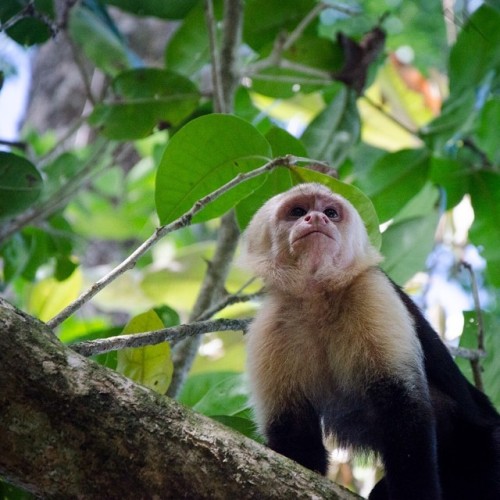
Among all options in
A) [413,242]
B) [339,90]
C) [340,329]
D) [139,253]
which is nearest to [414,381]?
[340,329]

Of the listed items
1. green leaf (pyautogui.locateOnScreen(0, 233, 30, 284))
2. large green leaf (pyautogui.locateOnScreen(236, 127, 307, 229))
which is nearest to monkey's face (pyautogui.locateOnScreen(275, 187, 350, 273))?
large green leaf (pyautogui.locateOnScreen(236, 127, 307, 229))

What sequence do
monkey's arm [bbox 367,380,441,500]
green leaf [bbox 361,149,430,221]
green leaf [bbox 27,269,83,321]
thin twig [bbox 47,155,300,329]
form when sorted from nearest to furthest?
thin twig [bbox 47,155,300,329]
monkey's arm [bbox 367,380,441,500]
green leaf [bbox 361,149,430,221]
green leaf [bbox 27,269,83,321]

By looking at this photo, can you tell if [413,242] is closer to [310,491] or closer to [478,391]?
[478,391]

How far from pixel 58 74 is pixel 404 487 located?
6101 mm

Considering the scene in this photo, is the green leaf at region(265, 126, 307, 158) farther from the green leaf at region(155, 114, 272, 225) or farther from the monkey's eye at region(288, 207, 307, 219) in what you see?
the green leaf at region(155, 114, 272, 225)

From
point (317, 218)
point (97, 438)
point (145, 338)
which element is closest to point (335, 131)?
point (317, 218)

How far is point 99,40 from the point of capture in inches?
114

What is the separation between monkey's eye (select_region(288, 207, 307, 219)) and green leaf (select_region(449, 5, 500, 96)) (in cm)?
107

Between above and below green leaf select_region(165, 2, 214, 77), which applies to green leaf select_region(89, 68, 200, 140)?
below

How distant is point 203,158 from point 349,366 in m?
0.70

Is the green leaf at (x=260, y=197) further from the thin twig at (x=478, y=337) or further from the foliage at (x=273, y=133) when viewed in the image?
the thin twig at (x=478, y=337)

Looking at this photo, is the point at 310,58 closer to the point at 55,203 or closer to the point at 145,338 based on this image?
the point at 55,203

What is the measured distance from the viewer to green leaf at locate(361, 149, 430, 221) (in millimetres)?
2941

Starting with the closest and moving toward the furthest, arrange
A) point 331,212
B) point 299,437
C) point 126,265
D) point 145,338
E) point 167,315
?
point 126,265, point 145,338, point 299,437, point 331,212, point 167,315
